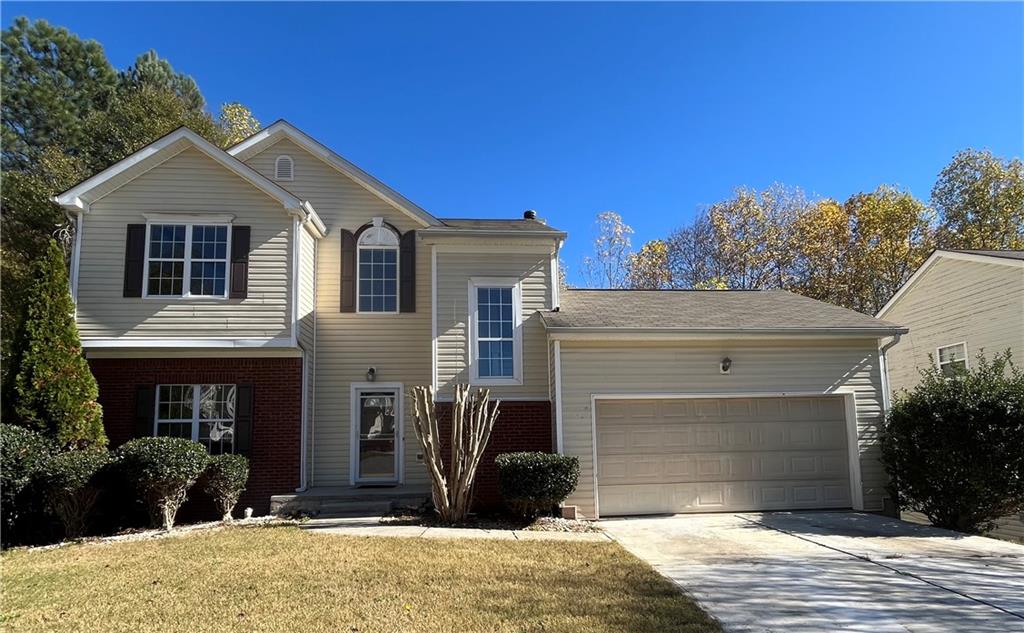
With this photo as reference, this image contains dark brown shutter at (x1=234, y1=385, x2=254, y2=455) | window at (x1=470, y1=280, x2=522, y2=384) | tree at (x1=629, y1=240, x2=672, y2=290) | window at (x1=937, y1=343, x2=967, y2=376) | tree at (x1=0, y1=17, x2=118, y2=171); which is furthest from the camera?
tree at (x1=629, y1=240, x2=672, y2=290)

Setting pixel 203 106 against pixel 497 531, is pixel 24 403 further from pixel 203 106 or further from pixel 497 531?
pixel 203 106

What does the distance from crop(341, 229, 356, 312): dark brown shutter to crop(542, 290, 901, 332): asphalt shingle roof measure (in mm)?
3914

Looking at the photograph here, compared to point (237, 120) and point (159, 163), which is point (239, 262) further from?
point (237, 120)

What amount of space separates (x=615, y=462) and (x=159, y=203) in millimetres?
9287

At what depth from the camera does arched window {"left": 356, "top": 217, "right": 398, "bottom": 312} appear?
43.4ft

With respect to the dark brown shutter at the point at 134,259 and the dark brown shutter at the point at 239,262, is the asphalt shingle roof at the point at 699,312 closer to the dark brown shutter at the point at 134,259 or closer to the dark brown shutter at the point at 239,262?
the dark brown shutter at the point at 239,262

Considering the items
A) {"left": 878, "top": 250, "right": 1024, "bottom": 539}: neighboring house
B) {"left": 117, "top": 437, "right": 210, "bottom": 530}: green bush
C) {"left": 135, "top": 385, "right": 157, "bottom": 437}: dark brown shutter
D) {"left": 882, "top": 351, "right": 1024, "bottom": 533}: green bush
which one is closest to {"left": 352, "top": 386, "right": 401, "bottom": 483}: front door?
{"left": 117, "top": 437, "right": 210, "bottom": 530}: green bush

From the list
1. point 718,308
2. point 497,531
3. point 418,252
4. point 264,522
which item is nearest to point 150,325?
point 264,522

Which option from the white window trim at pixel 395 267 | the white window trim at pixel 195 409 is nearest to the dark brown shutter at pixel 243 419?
the white window trim at pixel 195 409

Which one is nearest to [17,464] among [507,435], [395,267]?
[395,267]

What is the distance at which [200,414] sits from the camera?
11711 mm

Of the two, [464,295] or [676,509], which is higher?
[464,295]

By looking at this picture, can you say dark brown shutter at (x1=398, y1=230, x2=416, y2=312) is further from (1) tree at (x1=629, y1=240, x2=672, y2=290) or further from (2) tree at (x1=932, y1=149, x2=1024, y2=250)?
(2) tree at (x1=932, y1=149, x2=1024, y2=250)

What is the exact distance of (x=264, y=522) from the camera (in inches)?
417
